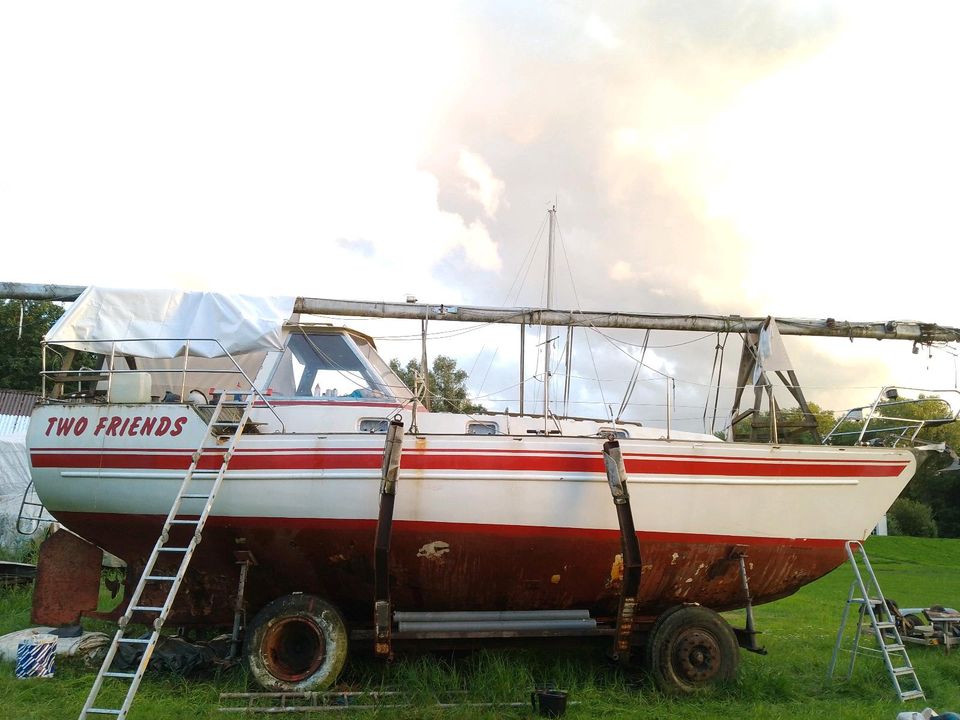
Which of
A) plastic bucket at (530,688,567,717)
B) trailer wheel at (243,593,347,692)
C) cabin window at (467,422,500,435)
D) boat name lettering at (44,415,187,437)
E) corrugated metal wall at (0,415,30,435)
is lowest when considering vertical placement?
plastic bucket at (530,688,567,717)

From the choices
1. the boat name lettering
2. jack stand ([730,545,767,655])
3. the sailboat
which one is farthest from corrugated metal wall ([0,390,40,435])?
jack stand ([730,545,767,655])

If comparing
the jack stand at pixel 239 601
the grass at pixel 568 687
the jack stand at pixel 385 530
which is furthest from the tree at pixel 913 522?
the jack stand at pixel 239 601

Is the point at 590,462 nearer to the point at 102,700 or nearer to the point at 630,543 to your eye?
the point at 630,543

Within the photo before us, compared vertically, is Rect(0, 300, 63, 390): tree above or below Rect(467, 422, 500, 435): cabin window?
above

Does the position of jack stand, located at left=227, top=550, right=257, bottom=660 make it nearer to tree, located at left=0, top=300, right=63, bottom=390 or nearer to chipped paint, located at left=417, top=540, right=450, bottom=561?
chipped paint, located at left=417, top=540, right=450, bottom=561

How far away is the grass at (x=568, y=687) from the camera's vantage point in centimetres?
628

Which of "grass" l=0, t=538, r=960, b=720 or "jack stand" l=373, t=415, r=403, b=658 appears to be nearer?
"grass" l=0, t=538, r=960, b=720

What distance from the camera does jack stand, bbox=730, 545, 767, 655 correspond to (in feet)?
23.9

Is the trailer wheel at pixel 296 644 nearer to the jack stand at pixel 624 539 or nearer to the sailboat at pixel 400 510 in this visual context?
the sailboat at pixel 400 510

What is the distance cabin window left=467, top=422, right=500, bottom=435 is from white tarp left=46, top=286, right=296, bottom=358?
7.53 feet

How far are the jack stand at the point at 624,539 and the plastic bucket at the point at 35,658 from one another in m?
5.56

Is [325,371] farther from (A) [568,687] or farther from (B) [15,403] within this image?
(B) [15,403]

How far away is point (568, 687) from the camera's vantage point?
706 cm

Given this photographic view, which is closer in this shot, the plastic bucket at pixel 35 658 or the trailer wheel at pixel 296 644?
the trailer wheel at pixel 296 644
